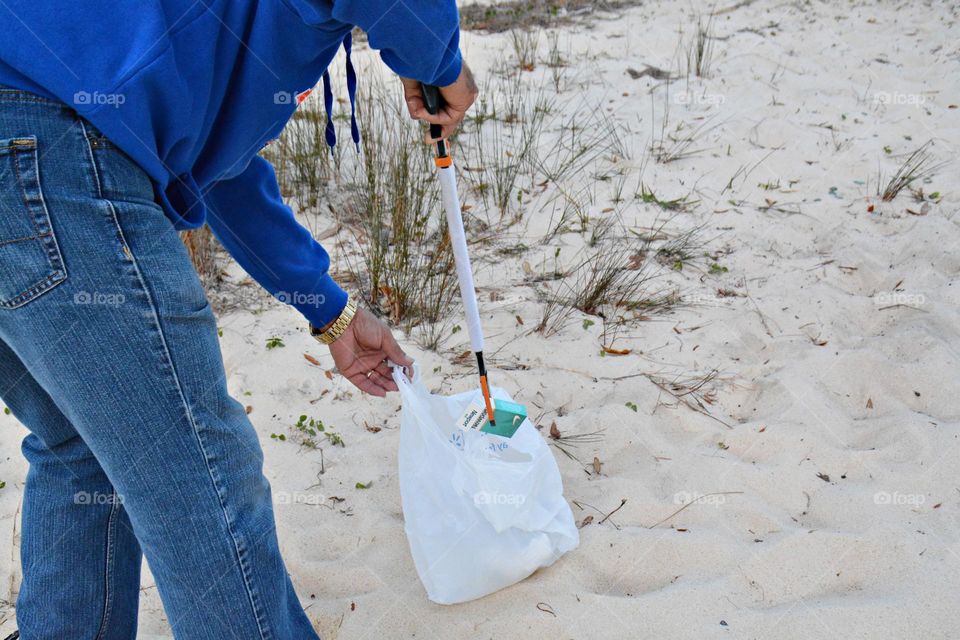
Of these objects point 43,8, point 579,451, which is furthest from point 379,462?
point 43,8

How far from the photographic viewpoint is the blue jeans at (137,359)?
91 cm

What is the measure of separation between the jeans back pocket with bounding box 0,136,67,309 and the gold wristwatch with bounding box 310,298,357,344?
2.29 ft

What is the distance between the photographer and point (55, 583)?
125 centimetres

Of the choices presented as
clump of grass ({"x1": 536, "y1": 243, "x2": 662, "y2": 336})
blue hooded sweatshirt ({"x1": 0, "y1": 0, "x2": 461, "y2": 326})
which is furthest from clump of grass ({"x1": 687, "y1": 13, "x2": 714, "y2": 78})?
blue hooded sweatshirt ({"x1": 0, "y1": 0, "x2": 461, "y2": 326})

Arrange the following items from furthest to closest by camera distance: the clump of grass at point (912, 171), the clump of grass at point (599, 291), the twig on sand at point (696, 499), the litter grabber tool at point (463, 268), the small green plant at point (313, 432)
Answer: the clump of grass at point (912, 171) < the clump of grass at point (599, 291) < the small green plant at point (313, 432) < the twig on sand at point (696, 499) < the litter grabber tool at point (463, 268)

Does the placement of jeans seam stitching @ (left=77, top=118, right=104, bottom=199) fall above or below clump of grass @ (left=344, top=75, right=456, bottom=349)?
above

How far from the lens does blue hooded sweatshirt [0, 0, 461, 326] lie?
909mm

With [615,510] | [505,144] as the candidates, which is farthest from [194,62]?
[505,144]

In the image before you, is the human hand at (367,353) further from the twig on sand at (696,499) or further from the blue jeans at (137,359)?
the twig on sand at (696,499)

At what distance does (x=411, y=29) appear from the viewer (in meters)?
1.02

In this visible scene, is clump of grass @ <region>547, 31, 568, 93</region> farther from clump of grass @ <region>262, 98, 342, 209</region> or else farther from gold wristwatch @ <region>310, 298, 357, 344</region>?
gold wristwatch @ <region>310, 298, 357, 344</region>

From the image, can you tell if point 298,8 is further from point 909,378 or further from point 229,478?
point 909,378

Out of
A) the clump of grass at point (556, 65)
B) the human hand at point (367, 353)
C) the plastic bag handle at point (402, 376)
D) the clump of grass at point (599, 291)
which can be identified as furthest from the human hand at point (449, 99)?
the clump of grass at point (556, 65)

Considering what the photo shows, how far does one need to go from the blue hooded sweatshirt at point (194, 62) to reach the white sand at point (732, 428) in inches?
42.3
